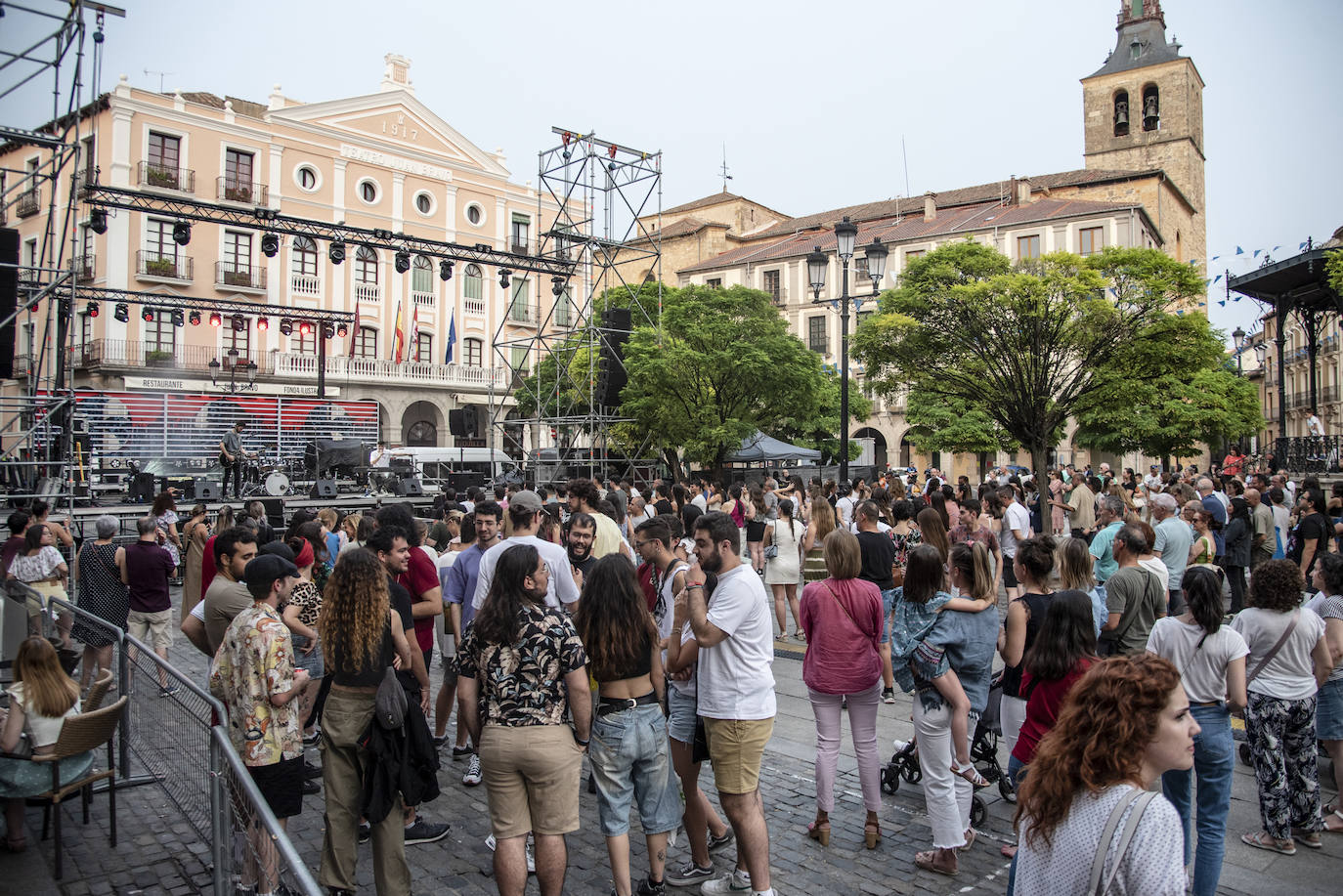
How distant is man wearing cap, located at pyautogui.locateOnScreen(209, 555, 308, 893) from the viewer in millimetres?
4066

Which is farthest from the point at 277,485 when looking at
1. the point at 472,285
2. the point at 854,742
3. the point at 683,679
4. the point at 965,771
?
the point at 472,285

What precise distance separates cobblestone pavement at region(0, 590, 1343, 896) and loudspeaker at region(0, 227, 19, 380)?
5.45 metres

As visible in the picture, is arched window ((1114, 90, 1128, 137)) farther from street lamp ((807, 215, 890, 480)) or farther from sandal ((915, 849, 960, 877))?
sandal ((915, 849, 960, 877))

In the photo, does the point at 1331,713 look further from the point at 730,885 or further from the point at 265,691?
the point at 265,691

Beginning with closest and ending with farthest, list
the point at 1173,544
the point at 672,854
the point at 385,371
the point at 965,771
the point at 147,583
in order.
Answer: the point at 965,771 → the point at 672,854 → the point at 147,583 → the point at 1173,544 → the point at 385,371

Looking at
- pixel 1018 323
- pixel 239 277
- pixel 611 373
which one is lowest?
pixel 611 373

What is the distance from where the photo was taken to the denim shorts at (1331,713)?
4.92 meters

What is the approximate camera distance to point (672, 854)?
4781 millimetres

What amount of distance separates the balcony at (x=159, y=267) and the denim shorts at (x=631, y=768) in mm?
36026

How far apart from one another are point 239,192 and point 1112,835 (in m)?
39.9

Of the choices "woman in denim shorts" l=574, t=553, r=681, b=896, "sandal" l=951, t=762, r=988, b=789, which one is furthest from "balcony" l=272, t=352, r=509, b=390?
"woman in denim shorts" l=574, t=553, r=681, b=896

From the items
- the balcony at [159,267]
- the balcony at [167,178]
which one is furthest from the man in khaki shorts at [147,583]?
the balcony at [167,178]

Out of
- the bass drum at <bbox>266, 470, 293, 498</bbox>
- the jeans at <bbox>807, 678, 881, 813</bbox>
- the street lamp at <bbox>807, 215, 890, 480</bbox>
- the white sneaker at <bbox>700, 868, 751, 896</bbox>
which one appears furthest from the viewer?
the bass drum at <bbox>266, 470, 293, 498</bbox>

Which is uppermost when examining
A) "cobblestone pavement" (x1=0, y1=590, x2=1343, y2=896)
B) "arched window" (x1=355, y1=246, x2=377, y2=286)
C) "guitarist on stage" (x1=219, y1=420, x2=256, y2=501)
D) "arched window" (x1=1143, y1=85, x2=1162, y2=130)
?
"arched window" (x1=1143, y1=85, x2=1162, y2=130)
